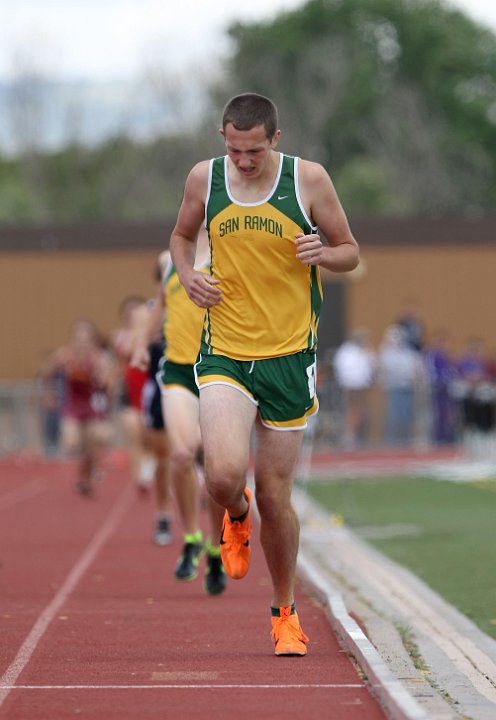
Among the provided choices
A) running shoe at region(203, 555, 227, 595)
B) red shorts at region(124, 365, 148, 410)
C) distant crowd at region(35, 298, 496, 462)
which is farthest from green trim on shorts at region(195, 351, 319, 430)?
distant crowd at region(35, 298, 496, 462)

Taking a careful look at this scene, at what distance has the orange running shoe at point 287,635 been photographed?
751cm

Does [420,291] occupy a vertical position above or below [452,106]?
below

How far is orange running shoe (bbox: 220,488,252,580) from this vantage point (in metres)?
7.66

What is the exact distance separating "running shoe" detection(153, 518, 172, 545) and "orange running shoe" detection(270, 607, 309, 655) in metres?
6.13

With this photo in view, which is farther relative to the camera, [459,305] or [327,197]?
[459,305]

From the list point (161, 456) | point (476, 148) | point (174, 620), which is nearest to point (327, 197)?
point (174, 620)

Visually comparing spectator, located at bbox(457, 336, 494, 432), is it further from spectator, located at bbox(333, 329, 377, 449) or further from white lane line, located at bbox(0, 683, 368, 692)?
white lane line, located at bbox(0, 683, 368, 692)

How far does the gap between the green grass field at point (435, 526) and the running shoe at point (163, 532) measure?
171 cm

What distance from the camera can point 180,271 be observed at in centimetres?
765

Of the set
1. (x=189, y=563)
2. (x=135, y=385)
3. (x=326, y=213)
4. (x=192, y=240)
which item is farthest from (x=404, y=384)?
(x=326, y=213)

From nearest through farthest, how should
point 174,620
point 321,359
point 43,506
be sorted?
1. point 174,620
2. point 43,506
3. point 321,359

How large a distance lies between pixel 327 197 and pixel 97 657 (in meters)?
2.26

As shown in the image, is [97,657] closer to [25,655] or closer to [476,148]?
[25,655]

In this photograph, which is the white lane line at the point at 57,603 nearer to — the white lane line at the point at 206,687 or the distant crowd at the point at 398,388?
the white lane line at the point at 206,687
